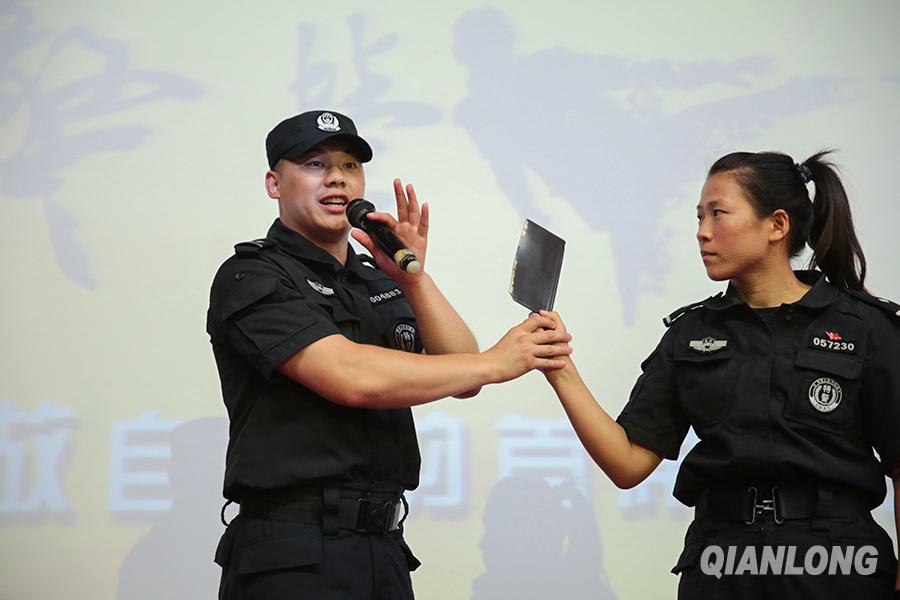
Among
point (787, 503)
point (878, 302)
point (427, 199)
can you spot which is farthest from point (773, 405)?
point (427, 199)

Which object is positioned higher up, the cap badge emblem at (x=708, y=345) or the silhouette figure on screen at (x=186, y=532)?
the cap badge emblem at (x=708, y=345)

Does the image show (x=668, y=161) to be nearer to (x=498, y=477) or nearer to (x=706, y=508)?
(x=498, y=477)

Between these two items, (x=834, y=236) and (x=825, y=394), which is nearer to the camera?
(x=825, y=394)

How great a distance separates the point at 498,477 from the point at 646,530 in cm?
51

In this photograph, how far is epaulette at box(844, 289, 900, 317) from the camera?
195cm

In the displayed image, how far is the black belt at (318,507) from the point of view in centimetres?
177

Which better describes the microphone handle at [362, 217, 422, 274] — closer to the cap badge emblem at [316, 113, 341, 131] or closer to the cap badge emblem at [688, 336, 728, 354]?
the cap badge emblem at [316, 113, 341, 131]

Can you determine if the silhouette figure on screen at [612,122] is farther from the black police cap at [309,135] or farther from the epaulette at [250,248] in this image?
the epaulette at [250,248]

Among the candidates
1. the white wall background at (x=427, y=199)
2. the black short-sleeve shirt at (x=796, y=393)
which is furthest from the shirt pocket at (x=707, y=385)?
the white wall background at (x=427, y=199)

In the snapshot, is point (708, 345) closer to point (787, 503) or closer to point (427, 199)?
point (787, 503)

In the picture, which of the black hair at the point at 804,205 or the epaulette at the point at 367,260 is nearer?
the black hair at the point at 804,205

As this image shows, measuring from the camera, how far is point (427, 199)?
10.8 feet

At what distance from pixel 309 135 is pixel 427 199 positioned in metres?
1.31

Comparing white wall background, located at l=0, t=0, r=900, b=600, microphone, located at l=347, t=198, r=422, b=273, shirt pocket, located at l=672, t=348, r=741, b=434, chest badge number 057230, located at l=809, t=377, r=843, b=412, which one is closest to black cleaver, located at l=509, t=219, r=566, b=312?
microphone, located at l=347, t=198, r=422, b=273
